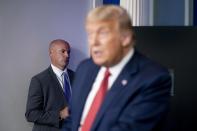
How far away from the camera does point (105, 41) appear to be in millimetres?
1582

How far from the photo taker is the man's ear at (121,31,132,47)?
63.8 inches

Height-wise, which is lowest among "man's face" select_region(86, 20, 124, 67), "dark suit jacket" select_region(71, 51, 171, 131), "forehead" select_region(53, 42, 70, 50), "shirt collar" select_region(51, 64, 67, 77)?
"shirt collar" select_region(51, 64, 67, 77)

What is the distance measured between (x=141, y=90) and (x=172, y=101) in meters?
1.36

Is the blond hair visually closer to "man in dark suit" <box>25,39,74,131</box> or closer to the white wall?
"man in dark suit" <box>25,39,74,131</box>

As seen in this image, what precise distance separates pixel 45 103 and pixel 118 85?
1.93 m

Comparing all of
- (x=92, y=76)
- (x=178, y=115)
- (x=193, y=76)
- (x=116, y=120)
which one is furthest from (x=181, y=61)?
(x=116, y=120)

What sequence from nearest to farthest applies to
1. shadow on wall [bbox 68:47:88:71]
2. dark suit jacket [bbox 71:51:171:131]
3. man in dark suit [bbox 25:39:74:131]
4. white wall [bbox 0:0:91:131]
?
dark suit jacket [bbox 71:51:171:131], man in dark suit [bbox 25:39:74:131], white wall [bbox 0:0:91:131], shadow on wall [bbox 68:47:88:71]

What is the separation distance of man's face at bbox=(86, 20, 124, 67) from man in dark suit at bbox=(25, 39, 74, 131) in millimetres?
1756

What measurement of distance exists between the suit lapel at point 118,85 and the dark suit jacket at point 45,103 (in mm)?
1768

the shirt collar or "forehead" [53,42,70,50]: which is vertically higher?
"forehead" [53,42,70,50]

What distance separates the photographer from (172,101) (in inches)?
113

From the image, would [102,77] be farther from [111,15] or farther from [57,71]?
[57,71]

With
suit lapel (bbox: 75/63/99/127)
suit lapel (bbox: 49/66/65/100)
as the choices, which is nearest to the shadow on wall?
suit lapel (bbox: 49/66/65/100)

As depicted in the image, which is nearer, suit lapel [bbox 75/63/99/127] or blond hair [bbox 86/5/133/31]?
blond hair [bbox 86/5/133/31]
